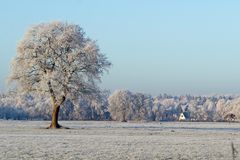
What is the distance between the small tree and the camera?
64.8 m

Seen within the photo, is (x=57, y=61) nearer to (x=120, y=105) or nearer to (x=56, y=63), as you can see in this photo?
(x=56, y=63)

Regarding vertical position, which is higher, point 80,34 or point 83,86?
point 80,34

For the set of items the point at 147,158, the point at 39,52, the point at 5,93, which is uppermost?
the point at 39,52

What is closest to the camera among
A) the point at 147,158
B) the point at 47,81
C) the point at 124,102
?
the point at 147,158

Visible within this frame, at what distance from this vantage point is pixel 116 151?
98.0 ft

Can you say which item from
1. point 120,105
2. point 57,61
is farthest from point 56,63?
point 120,105

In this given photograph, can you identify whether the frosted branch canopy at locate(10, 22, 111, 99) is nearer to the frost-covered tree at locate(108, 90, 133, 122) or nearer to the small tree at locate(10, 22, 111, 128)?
the small tree at locate(10, 22, 111, 128)

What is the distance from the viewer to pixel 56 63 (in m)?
65.6

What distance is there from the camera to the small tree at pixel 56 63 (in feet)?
212

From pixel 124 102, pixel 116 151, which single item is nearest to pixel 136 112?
pixel 124 102

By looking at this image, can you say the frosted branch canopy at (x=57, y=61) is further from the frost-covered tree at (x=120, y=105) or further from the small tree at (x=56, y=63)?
the frost-covered tree at (x=120, y=105)

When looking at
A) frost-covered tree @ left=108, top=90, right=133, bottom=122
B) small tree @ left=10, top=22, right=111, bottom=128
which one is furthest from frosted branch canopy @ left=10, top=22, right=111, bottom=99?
frost-covered tree @ left=108, top=90, right=133, bottom=122

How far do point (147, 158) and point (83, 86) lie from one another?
130 feet

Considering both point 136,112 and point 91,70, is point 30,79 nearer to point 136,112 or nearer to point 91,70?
point 91,70
